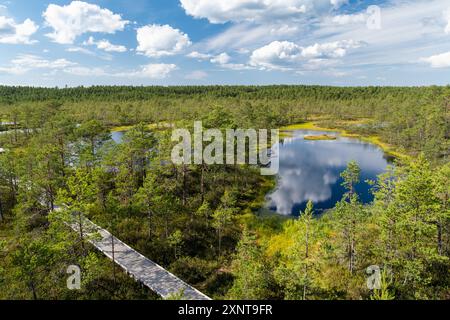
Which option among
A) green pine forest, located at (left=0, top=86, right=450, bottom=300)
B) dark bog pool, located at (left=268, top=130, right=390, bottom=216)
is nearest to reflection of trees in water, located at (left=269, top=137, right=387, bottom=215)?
dark bog pool, located at (left=268, top=130, right=390, bottom=216)

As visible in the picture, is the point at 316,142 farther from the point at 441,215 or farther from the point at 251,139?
the point at 441,215

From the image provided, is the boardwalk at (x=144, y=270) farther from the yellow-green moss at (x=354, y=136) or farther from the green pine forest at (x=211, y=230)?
the yellow-green moss at (x=354, y=136)

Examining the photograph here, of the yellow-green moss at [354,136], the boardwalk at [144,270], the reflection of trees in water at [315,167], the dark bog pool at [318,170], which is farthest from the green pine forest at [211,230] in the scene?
the yellow-green moss at [354,136]

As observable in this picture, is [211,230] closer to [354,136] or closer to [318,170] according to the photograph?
[318,170]

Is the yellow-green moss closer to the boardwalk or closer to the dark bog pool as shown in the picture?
the dark bog pool

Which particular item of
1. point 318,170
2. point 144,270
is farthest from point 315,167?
point 144,270
